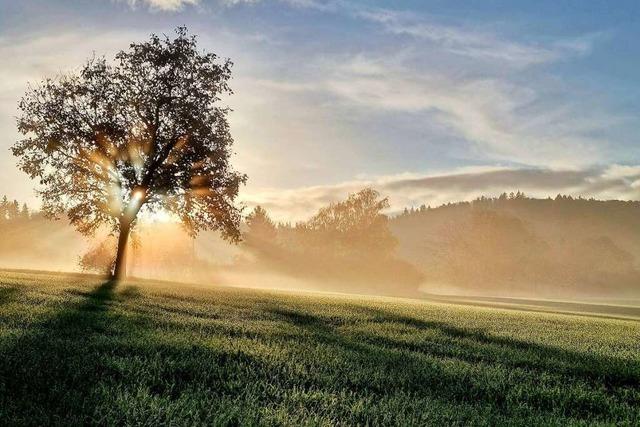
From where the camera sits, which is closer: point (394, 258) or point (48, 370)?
point (48, 370)

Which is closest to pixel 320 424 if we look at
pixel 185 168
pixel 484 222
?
pixel 185 168

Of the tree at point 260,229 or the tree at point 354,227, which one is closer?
the tree at point 354,227

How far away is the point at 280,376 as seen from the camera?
6574 millimetres

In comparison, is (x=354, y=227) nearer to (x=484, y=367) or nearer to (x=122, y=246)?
(x=122, y=246)

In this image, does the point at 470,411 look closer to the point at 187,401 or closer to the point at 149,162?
the point at 187,401

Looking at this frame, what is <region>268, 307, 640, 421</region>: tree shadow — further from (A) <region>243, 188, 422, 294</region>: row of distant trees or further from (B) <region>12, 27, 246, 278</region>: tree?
(A) <region>243, 188, 422, 294</region>: row of distant trees

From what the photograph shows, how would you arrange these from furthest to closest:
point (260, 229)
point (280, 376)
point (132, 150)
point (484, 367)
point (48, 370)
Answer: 1. point (260, 229)
2. point (132, 150)
3. point (484, 367)
4. point (280, 376)
5. point (48, 370)

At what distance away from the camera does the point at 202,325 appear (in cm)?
1097

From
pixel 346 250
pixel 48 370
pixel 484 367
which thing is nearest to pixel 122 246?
pixel 48 370

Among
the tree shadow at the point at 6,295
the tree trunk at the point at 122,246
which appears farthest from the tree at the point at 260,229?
the tree shadow at the point at 6,295

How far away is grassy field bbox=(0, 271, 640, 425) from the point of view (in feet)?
16.2

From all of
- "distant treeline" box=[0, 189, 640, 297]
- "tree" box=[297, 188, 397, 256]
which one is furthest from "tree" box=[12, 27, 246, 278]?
"tree" box=[297, 188, 397, 256]

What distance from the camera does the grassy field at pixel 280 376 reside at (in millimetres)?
4949

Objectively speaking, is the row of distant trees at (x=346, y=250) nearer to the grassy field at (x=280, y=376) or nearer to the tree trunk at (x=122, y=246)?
the tree trunk at (x=122, y=246)
